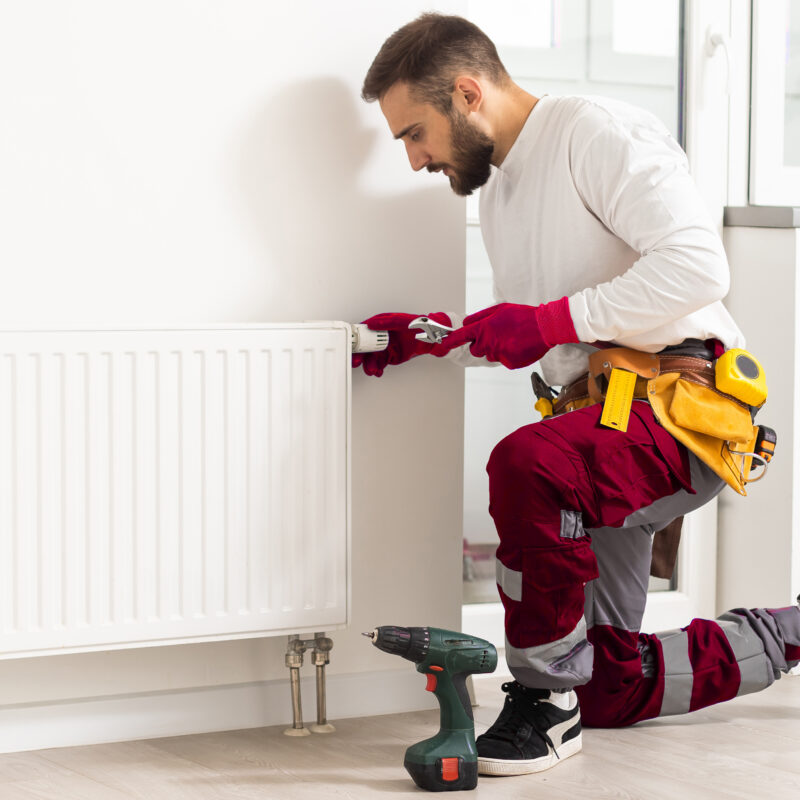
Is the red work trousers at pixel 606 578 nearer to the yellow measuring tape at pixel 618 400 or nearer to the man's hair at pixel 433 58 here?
the yellow measuring tape at pixel 618 400

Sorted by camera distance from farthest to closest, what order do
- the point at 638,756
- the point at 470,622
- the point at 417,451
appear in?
the point at 470,622, the point at 417,451, the point at 638,756

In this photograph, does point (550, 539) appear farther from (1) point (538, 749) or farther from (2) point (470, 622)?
(2) point (470, 622)

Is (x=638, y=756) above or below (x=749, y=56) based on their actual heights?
below

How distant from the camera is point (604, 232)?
1656mm

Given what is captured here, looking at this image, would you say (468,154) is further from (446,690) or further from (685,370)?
(446,690)

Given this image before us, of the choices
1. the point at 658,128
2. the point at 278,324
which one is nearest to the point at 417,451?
the point at 278,324

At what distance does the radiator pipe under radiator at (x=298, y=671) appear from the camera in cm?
173

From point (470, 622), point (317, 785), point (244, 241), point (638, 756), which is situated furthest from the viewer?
point (470, 622)

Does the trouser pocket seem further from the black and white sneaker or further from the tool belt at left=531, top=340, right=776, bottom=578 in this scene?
the tool belt at left=531, top=340, right=776, bottom=578

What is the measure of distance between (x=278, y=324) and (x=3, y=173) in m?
0.46

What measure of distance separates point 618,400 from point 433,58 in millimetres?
595

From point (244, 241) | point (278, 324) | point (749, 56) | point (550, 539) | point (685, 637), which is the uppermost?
point (749, 56)


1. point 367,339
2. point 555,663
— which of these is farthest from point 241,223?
point 555,663

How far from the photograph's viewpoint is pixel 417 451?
1.87 metres
